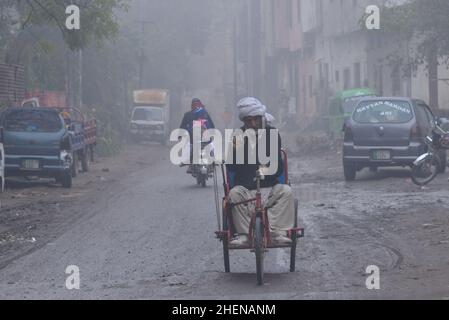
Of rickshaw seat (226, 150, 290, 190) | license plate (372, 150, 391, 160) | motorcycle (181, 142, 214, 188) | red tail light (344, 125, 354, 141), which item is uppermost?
red tail light (344, 125, 354, 141)

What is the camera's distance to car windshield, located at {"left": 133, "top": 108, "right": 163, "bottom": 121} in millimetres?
50188

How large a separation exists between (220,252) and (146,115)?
38290mm

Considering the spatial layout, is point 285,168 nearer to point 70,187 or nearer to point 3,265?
point 3,265

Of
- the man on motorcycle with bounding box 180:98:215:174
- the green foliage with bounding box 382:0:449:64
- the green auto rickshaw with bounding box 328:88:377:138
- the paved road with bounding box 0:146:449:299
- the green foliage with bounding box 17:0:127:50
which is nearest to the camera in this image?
the paved road with bounding box 0:146:449:299

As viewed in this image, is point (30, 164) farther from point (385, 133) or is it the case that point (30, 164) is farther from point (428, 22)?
point (428, 22)

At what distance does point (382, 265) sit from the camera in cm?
1106

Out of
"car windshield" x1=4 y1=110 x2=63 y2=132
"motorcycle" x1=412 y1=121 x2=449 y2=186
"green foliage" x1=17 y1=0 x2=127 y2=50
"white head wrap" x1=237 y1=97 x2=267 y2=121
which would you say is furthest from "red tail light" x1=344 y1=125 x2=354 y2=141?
"white head wrap" x1=237 y1=97 x2=267 y2=121

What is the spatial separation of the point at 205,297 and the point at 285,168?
1.98m

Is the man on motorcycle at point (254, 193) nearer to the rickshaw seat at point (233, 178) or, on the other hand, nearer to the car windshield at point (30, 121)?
the rickshaw seat at point (233, 178)

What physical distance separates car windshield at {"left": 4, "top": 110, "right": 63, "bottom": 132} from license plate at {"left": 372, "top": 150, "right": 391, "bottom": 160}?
23.6 ft

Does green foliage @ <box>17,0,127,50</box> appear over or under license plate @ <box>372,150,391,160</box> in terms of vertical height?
over

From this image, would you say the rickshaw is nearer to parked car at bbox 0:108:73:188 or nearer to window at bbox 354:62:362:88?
parked car at bbox 0:108:73:188

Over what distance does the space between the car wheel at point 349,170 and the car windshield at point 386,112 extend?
1005 millimetres
